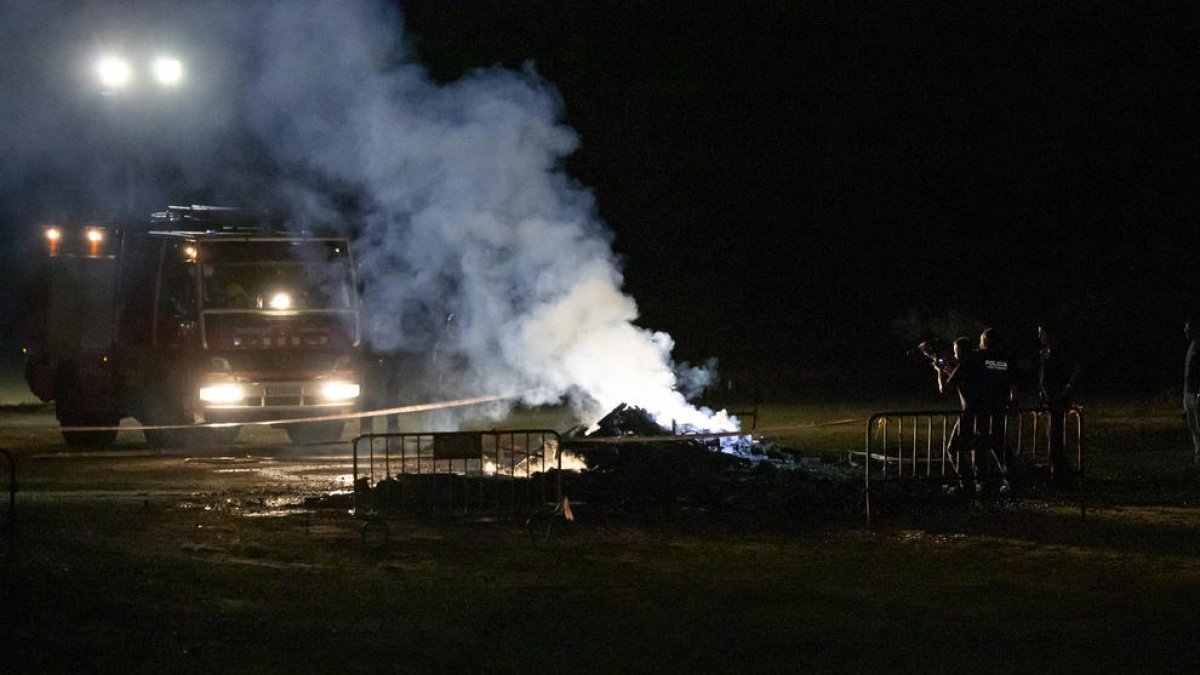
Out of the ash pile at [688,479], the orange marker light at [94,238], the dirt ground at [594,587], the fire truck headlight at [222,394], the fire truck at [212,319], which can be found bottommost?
the dirt ground at [594,587]

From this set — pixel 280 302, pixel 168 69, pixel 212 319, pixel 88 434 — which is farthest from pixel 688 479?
pixel 168 69

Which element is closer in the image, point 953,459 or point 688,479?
point 688,479

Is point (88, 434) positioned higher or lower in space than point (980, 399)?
lower

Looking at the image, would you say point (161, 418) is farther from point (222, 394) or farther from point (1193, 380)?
point (1193, 380)

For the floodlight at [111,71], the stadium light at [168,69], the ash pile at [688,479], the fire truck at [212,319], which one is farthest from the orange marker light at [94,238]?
the ash pile at [688,479]

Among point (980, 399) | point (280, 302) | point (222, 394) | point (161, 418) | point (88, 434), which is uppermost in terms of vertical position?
point (280, 302)

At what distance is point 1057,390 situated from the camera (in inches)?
516

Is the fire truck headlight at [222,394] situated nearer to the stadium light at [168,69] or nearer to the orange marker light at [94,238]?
the orange marker light at [94,238]

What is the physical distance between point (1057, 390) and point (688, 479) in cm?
418

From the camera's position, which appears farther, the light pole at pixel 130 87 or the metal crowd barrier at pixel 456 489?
the light pole at pixel 130 87

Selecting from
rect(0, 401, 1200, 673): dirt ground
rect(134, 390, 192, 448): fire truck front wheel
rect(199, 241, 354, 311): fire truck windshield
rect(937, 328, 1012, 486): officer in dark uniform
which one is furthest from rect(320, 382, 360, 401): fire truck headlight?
rect(937, 328, 1012, 486): officer in dark uniform

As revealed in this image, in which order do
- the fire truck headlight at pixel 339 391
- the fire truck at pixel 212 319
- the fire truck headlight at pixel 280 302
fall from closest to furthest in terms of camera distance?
the fire truck at pixel 212 319, the fire truck headlight at pixel 280 302, the fire truck headlight at pixel 339 391

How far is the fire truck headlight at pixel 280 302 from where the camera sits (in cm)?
1691

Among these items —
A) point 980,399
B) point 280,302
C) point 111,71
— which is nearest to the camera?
point 980,399
